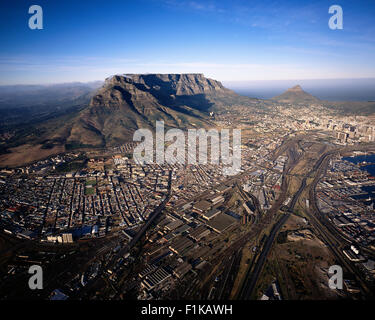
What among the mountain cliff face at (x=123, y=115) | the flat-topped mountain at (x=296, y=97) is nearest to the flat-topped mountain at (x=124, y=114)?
the mountain cliff face at (x=123, y=115)

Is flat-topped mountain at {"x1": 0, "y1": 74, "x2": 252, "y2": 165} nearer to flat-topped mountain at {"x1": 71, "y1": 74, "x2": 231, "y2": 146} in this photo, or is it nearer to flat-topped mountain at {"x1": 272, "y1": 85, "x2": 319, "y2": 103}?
flat-topped mountain at {"x1": 71, "y1": 74, "x2": 231, "y2": 146}

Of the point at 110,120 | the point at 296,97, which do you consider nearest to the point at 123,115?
the point at 110,120

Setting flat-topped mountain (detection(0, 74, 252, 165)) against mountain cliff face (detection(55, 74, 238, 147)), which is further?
mountain cliff face (detection(55, 74, 238, 147))

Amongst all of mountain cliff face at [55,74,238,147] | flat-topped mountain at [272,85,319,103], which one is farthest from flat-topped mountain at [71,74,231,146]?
flat-topped mountain at [272,85,319,103]

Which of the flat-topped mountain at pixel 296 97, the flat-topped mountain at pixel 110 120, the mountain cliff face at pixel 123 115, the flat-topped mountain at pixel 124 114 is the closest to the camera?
the flat-topped mountain at pixel 110 120

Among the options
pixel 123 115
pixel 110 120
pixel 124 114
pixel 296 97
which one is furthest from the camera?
pixel 296 97

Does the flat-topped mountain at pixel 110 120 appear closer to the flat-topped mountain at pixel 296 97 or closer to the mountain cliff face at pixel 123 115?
the mountain cliff face at pixel 123 115

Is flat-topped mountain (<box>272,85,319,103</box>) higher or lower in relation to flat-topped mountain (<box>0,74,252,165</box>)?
higher

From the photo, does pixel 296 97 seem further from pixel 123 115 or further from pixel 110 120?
pixel 110 120

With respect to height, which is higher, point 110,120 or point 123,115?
point 123,115
